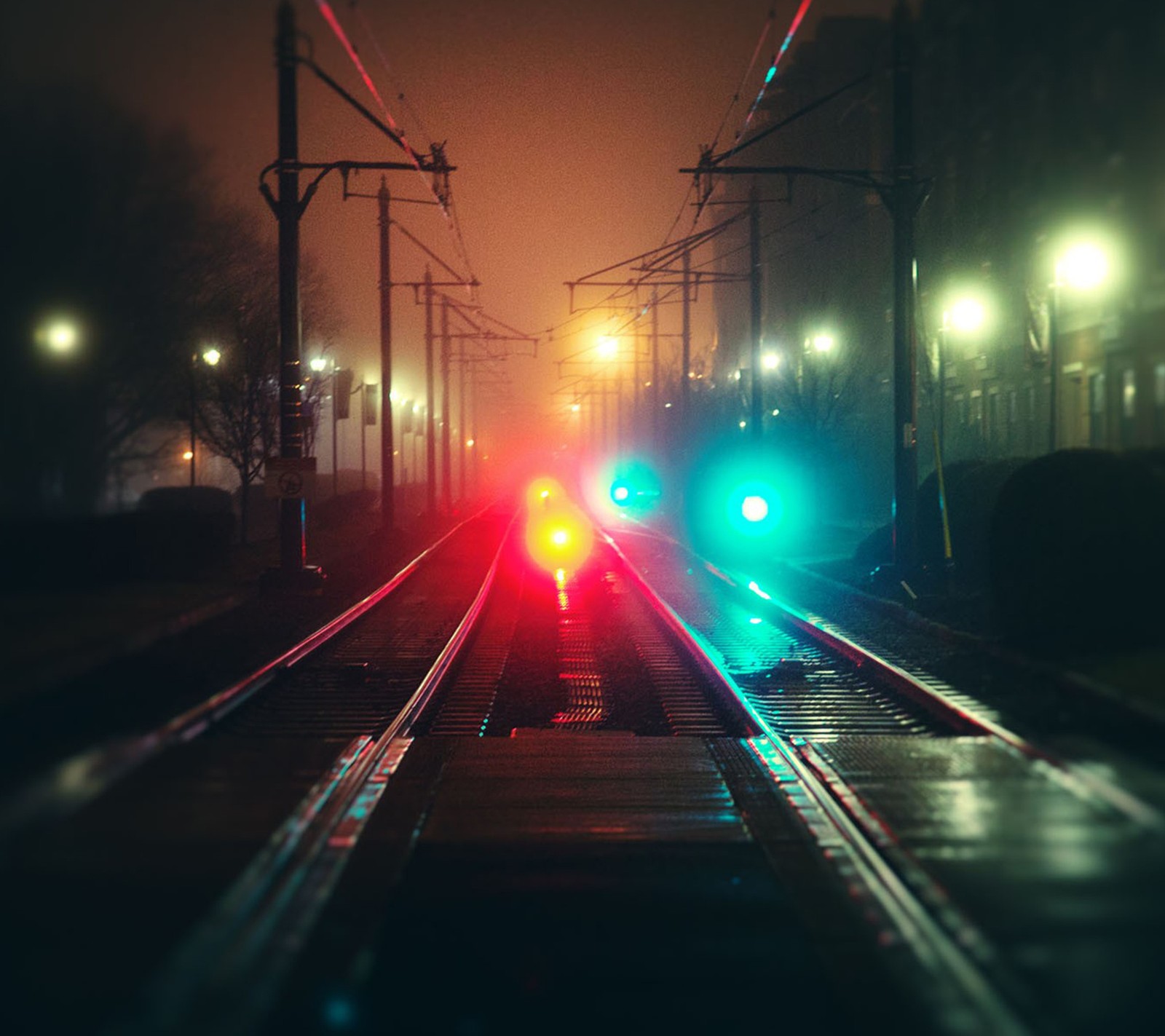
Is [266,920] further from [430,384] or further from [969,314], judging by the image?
[430,384]

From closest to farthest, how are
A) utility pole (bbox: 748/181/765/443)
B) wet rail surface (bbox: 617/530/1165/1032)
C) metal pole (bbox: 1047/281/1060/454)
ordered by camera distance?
wet rail surface (bbox: 617/530/1165/1032) → metal pole (bbox: 1047/281/1060/454) → utility pole (bbox: 748/181/765/443)

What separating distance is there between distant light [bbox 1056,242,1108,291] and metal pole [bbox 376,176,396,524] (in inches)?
989

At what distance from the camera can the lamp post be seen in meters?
27.8

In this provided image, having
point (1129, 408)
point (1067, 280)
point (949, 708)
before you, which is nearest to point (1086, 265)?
point (1129, 408)

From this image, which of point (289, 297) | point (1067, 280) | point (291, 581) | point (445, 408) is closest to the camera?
point (1067, 280)

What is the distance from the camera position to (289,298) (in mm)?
21922

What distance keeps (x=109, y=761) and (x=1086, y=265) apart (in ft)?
31.2

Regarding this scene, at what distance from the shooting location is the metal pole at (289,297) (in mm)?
21109

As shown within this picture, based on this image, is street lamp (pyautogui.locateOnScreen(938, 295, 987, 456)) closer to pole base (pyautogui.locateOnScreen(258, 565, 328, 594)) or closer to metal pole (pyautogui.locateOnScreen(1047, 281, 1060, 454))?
metal pole (pyautogui.locateOnScreen(1047, 281, 1060, 454))

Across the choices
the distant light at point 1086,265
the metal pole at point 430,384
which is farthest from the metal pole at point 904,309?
the metal pole at point 430,384

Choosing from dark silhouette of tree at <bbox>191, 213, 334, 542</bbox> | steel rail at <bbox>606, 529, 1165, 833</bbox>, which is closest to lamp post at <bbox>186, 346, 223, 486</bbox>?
dark silhouette of tree at <bbox>191, 213, 334, 542</bbox>

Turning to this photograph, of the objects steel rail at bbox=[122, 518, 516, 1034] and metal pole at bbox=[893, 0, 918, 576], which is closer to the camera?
steel rail at bbox=[122, 518, 516, 1034]

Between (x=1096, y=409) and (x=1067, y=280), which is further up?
(x=1067, y=280)

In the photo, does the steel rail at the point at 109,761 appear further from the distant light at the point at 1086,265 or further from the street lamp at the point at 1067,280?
the distant light at the point at 1086,265
